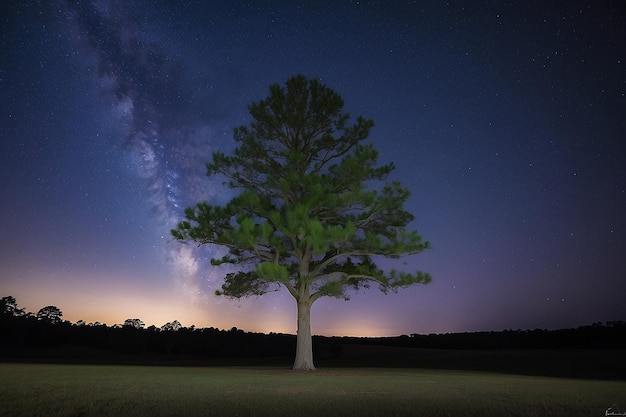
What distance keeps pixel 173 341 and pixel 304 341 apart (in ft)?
165

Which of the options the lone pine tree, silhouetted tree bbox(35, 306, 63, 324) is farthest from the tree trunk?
silhouetted tree bbox(35, 306, 63, 324)

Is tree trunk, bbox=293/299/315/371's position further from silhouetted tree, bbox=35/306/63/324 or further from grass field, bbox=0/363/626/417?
silhouetted tree, bbox=35/306/63/324

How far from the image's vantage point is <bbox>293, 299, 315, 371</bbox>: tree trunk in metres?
22.4

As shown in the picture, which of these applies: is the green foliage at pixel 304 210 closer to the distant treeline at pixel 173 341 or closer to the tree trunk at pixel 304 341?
the tree trunk at pixel 304 341

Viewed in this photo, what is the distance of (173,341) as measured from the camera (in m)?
66.8

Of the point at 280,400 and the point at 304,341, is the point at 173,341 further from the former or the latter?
the point at 280,400

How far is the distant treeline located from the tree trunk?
105ft

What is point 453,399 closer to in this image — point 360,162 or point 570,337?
point 360,162

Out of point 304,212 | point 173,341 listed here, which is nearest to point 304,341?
point 304,212

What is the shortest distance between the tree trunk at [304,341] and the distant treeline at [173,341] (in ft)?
105

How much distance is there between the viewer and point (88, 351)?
192 feet

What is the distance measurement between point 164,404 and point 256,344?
57.2 metres

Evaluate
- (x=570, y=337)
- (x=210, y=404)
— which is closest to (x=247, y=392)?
(x=210, y=404)

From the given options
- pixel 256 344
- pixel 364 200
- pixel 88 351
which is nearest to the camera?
pixel 364 200
